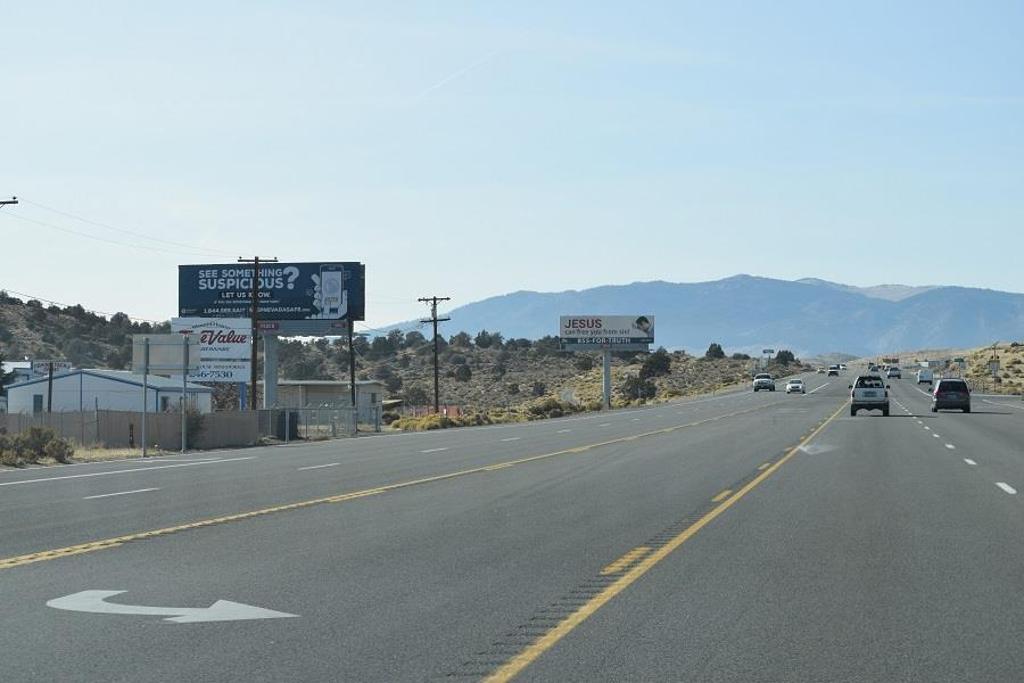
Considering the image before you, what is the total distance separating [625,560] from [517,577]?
1.49 meters

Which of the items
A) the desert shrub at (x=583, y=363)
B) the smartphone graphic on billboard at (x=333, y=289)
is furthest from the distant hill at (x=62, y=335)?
the desert shrub at (x=583, y=363)

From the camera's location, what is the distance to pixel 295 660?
859 centimetres

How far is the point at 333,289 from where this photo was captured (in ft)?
259

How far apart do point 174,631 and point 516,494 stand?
Result: 11.6m

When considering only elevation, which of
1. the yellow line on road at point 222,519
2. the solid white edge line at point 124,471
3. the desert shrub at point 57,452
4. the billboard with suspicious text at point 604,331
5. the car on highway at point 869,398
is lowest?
the yellow line on road at point 222,519

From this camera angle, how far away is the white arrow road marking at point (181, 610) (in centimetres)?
1011

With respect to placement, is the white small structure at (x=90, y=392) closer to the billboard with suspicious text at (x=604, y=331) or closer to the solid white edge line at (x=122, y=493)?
the solid white edge line at (x=122, y=493)

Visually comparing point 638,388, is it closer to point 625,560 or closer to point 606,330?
point 606,330

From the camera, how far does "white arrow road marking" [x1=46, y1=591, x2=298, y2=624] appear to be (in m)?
10.1

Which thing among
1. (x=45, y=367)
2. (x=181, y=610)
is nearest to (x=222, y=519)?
(x=181, y=610)

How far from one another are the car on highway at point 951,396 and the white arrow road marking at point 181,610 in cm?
6041

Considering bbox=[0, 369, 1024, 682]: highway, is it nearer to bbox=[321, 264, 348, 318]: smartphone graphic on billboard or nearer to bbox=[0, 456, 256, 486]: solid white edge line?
bbox=[0, 456, 256, 486]: solid white edge line

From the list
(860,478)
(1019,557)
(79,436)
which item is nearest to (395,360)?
(79,436)

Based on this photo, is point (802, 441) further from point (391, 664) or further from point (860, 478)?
point (391, 664)
